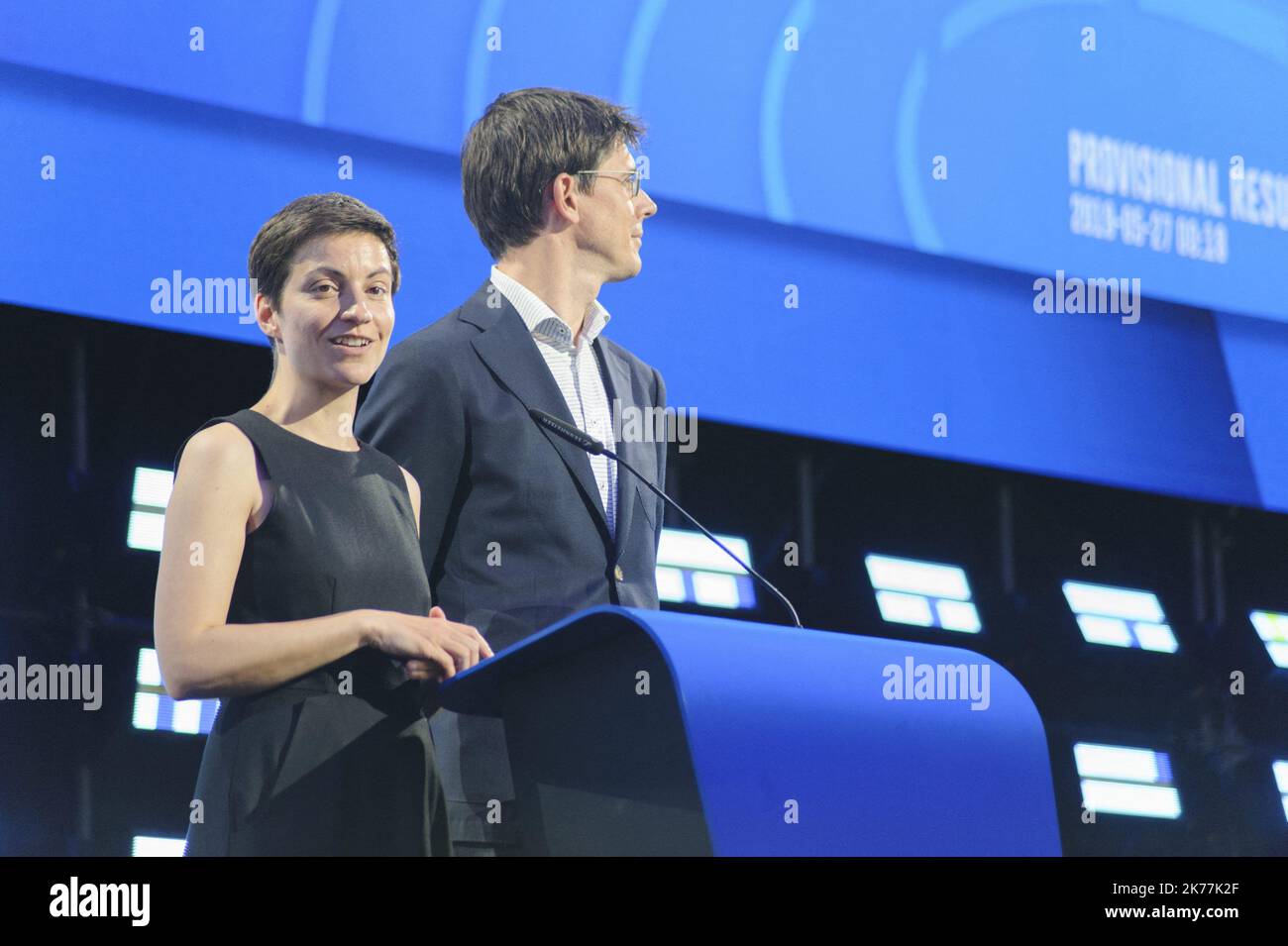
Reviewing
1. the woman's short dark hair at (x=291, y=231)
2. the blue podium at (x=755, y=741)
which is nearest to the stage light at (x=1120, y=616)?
the blue podium at (x=755, y=741)

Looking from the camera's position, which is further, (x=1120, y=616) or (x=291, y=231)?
(x=1120, y=616)

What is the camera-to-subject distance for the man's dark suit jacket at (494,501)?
1964mm

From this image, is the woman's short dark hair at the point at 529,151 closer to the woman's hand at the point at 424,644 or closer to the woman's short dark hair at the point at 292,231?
the woman's short dark hair at the point at 292,231

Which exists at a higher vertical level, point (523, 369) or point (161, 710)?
point (523, 369)

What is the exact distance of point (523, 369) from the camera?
83.4 inches

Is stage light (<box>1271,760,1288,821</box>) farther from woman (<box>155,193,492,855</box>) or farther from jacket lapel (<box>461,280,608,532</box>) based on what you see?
woman (<box>155,193,492,855</box>)

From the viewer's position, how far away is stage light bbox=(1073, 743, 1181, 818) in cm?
421

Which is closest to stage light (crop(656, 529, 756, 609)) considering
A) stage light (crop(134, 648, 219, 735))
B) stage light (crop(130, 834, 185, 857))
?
stage light (crop(134, 648, 219, 735))

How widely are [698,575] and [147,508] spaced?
4.16 ft

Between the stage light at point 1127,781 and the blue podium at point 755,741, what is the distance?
2.73 metres

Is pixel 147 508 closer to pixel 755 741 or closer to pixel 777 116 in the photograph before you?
pixel 777 116

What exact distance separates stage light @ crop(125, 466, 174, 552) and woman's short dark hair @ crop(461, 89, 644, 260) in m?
1.16

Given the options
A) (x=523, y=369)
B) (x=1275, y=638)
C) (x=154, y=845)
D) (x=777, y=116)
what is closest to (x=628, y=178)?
(x=523, y=369)

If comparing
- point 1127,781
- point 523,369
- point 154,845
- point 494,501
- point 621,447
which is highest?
point 523,369
